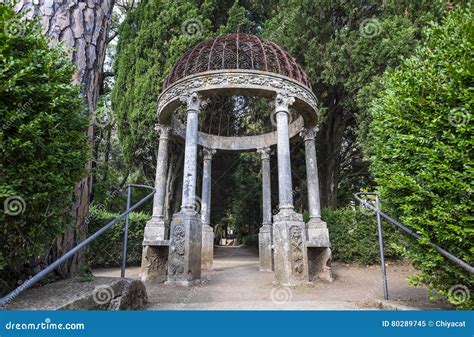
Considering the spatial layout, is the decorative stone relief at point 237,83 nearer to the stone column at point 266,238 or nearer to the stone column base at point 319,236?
the stone column base at point 319,236

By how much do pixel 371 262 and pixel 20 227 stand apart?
10509mm

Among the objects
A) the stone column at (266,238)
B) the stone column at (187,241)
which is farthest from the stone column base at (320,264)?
the stone column at (187,241)

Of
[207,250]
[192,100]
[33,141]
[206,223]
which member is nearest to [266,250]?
[207,250]

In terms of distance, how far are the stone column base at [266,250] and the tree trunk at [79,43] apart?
7432mm

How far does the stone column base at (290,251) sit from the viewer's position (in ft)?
23.8

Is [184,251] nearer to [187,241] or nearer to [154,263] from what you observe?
[187,241]

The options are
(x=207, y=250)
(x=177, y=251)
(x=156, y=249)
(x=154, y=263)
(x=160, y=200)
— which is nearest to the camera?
(x=177, y=251)

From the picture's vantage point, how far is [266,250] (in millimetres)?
10773

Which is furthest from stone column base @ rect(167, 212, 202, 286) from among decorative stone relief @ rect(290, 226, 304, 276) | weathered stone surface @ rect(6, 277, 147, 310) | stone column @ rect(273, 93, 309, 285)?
weathered stone surface @ rect(6, 277, 147, 310)

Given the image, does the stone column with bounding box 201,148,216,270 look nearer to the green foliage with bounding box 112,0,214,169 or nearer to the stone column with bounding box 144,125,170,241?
the stone column with bounding box 144,125,170,241

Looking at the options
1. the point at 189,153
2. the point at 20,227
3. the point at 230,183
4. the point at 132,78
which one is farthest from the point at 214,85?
the point at 230,183

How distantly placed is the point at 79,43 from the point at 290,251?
6.27 meters

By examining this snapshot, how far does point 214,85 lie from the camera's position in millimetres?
8484

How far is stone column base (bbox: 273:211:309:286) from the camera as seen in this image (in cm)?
724
